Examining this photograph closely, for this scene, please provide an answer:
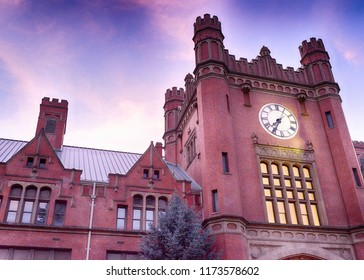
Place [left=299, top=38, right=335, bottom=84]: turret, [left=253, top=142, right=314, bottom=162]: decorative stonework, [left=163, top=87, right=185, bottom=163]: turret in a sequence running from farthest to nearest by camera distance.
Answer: [left=163, top=87, right=185, bottom=163]: turret, [left=299, top=38, right=335, bottom=84]: turret, [left=253, top=142, right=314, bottom=162]: decorative stonework

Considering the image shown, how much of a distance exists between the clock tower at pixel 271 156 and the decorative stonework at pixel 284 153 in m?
0.08

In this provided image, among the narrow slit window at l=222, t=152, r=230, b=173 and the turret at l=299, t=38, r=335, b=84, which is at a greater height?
the turret at l=299, t=38, r=335, b=84

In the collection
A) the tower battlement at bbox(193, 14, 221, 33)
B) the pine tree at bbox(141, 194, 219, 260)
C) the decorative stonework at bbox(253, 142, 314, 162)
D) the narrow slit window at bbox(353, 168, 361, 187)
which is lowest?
the pine tree at bbox(141, 194, 219, 260)

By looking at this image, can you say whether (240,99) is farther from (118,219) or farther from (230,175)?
(118,219)

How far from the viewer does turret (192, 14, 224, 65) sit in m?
30.6

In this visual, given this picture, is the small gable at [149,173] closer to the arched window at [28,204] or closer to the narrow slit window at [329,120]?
the arched window at [28,204]

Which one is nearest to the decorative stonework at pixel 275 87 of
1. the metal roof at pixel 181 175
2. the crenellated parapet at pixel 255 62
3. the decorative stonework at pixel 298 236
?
the crenellated parapet at pixel 255 62

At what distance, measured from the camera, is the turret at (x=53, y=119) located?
32.2 meters

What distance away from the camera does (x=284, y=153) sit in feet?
92.5

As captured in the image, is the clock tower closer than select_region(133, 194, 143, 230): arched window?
Yes

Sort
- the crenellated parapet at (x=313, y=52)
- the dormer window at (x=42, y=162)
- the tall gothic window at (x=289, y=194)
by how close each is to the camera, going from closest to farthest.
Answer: the dormer window at (x=42, y=162) → the tall gothic window at (x=289, y=194) → the crenellated parapet at (x=313, y=52)

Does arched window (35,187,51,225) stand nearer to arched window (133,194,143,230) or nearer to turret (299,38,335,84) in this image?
arched window (133,194,143,230)

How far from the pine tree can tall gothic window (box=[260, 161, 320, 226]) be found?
6.58 m

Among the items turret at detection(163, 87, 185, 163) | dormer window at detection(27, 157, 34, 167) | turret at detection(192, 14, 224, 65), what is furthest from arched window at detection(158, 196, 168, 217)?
turret at detection(163, 87, 185, 163)
